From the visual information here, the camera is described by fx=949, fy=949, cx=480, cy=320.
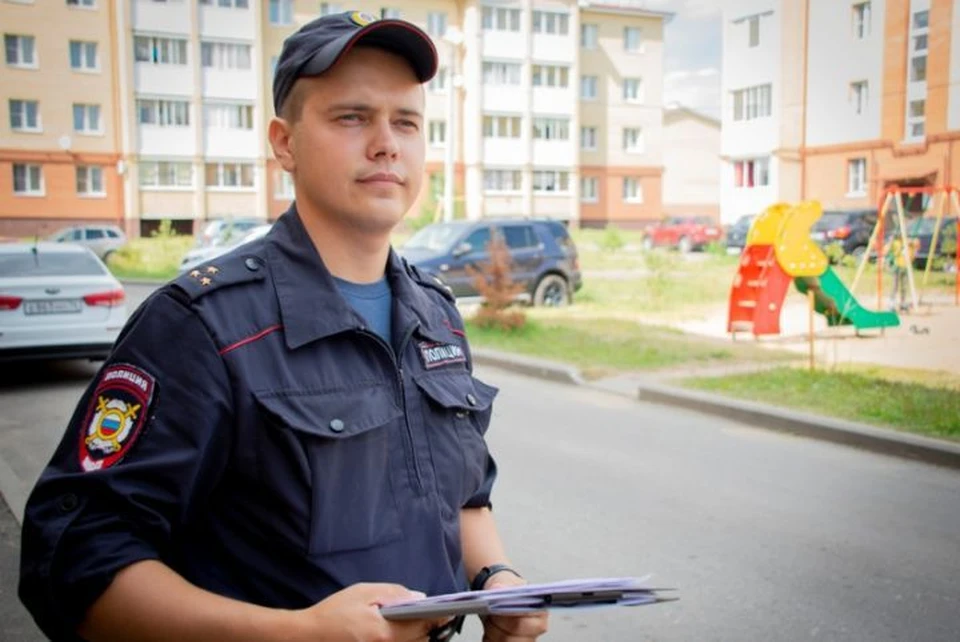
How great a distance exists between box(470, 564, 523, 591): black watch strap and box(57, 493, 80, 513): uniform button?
2.48 feet

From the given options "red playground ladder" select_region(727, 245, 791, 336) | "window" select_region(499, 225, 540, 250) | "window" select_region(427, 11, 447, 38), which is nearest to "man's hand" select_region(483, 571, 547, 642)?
"red playground ladder" select_region(727, 245, 791, 336)

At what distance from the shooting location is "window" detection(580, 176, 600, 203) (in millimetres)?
48844

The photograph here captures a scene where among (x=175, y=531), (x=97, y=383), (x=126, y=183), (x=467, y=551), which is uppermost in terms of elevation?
(x=126, y=183)

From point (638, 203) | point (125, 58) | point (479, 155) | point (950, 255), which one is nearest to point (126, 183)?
point (125, 58)

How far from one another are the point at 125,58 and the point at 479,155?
114 ft

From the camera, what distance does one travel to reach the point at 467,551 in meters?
1.87

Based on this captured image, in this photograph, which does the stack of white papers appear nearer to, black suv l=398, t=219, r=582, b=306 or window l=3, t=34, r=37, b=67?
window l=3, t=34, r=37, b=67

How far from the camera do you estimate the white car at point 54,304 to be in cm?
940

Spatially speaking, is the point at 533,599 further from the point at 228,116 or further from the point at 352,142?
the point at 228,116

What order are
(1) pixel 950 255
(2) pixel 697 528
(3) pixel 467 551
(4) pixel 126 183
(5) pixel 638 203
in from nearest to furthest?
(3) pixel 467 551
(2) pixel 697 528
(1) pixel 950 255
(4) pixel 126 183
(5) pixel 638 203

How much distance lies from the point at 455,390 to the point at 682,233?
123 feet

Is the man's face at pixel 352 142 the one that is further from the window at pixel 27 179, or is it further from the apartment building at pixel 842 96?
the window at pixel 27 179

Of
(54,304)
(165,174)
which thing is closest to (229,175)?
(165,174)

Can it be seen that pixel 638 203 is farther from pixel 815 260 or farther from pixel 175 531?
pixel 175 531
